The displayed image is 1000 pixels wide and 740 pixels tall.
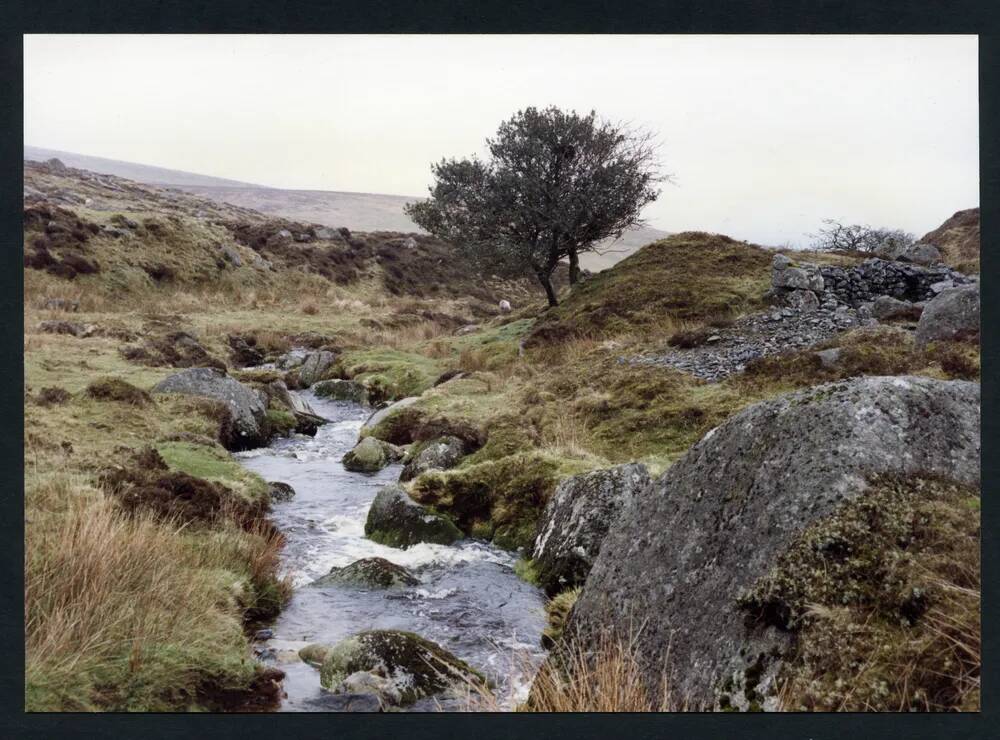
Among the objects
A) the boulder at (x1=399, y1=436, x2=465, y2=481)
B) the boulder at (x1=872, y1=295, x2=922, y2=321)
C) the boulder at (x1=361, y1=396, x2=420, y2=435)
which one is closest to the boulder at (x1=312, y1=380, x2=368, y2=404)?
the boulder at (x1=361, y1=396, x2=420, y2=435)

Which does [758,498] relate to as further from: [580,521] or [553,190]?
[553,190]

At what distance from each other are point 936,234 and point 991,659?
24699 mm

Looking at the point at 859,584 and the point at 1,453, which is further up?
the point at 1,453

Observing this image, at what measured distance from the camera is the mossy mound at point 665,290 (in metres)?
20.9

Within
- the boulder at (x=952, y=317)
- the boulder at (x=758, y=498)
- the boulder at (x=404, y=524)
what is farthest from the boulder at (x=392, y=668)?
the boulder at (x=952, y=317)

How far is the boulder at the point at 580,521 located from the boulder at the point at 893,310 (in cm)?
1034

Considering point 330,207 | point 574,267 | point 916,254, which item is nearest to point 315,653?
point 916,254

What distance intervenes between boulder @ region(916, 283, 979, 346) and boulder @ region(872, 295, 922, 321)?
12.2ft

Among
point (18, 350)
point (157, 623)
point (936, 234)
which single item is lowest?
point (157, 623)

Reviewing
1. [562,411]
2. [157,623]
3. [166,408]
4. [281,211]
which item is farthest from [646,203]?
[281,211]

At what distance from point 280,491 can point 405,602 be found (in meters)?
4.54

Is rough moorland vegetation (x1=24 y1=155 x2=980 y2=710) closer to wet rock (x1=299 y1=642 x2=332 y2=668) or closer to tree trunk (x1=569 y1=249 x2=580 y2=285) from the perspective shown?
wet rock (x1=299 y1=642 x2=332 y2=668)

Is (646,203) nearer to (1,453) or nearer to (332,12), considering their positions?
(332,12)

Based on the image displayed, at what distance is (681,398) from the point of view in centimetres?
1366
